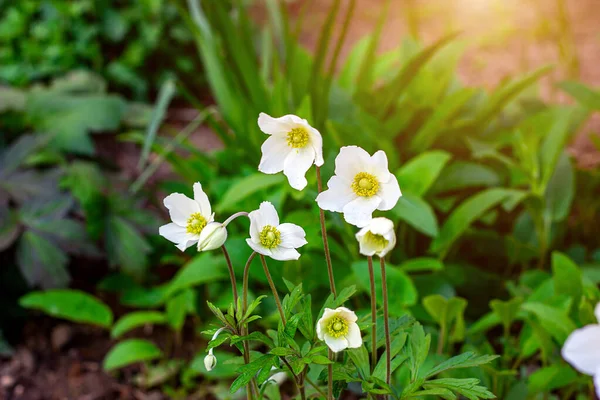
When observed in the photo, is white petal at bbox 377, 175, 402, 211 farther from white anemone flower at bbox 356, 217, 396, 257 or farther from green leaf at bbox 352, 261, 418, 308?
green leaf at bbox 352, 261, 418, 308

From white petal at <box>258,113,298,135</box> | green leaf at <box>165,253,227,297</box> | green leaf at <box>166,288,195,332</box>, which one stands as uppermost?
white petal at <box>258,113,298,135</box>

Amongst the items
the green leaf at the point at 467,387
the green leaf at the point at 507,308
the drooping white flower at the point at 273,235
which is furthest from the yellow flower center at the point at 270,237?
the green leaf at the point at 507,308

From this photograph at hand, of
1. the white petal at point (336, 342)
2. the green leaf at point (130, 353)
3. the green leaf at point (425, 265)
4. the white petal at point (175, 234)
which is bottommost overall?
the green leaf at point (130, 353)

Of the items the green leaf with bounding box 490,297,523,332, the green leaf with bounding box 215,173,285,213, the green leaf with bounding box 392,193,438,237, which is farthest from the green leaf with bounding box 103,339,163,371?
the green leaf with bounding box 490,297,523,332

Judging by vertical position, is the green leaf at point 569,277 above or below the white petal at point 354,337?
below

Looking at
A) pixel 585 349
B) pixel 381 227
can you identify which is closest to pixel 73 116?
pixel 381 227

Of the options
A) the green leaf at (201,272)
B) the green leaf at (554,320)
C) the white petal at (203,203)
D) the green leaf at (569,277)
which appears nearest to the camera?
the white petal at (203,203)

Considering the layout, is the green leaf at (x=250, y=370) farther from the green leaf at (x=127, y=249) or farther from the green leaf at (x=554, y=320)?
the green leaf at (x=127, y=249)

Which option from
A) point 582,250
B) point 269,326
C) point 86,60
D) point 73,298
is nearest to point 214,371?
point 269,326
